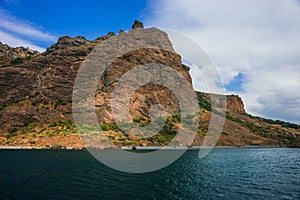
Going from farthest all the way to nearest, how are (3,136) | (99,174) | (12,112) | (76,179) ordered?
1. (12,112)
2. (3,136)
3. (99,174)
4. (76,179)

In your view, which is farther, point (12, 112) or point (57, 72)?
point (57, 72)

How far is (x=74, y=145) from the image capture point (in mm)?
127500

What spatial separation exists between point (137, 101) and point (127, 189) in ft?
516

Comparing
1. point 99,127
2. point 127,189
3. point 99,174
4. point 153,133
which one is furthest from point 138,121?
point 127,189

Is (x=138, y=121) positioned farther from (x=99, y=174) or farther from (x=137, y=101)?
(x=99, y=174)

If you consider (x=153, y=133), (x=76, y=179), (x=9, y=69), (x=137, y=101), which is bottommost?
(x=76, y=179)

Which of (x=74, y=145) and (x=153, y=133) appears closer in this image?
(x=74, y=145)

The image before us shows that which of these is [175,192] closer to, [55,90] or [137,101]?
[137,101]

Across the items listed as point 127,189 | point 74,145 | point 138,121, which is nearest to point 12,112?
point 74,145

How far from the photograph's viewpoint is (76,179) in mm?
44938

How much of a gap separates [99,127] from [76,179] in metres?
110

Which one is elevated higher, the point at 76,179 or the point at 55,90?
the point at 55,90

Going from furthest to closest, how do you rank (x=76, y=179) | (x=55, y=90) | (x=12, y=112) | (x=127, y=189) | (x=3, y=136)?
(x=55, y=90) → (x=12, y=112) → (x=3, y=136) → (x=76, y=179) → (x=127, y=189)

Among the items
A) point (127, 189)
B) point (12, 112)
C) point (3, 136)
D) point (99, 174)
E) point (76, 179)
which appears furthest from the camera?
point (12, 112)
